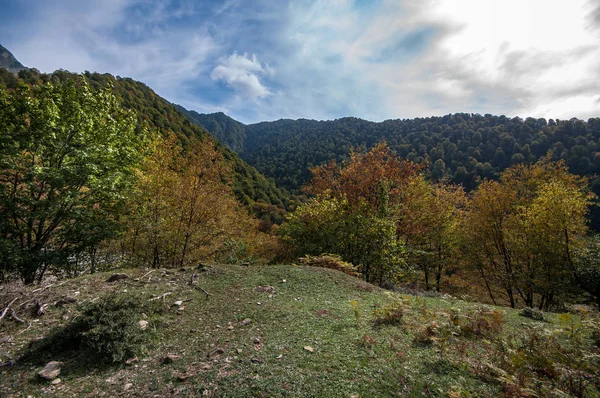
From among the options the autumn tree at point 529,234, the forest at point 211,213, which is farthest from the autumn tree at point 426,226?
the autumn tree at point 529,234

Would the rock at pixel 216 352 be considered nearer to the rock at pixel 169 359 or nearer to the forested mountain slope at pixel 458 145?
the rock at pixel 169 359

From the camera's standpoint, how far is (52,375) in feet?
11.4

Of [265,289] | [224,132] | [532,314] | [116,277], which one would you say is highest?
[224,132]

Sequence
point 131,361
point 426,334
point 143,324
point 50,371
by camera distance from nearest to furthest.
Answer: point 50,371
point 131,361
point 143,324
point 426,334

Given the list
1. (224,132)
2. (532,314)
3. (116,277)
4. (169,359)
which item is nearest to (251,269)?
(116,277)

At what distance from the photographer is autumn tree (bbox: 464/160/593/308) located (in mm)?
12250

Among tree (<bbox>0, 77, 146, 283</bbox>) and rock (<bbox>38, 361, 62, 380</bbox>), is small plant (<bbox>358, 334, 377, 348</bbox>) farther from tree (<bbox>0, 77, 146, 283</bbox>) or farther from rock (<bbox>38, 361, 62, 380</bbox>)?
tree (<bbox>0, 77, 146, 283</bbox>)

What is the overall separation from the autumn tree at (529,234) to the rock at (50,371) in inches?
689

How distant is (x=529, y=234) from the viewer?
44.1ft

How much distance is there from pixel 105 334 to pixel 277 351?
2.68 meters

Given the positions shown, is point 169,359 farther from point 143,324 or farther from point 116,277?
point 116,277

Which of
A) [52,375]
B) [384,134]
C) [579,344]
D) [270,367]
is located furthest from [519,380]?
[384,134]

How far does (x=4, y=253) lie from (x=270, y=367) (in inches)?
372

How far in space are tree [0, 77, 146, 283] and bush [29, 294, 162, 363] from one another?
19.0ft
